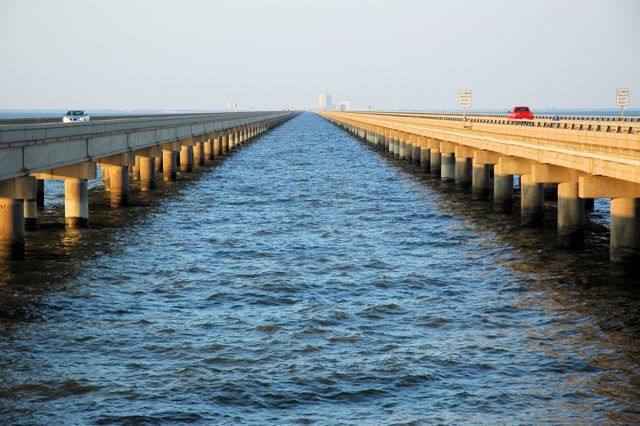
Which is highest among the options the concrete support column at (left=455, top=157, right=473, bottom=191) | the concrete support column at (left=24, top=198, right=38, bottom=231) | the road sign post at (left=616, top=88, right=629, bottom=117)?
the road sign post at (left=616, top=88, right=629, bottom=117)

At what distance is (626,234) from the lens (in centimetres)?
2145

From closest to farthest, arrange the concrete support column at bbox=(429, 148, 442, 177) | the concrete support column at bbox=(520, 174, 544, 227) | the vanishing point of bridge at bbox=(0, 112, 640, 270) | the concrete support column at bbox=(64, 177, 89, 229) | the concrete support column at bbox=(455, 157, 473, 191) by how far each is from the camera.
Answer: the vanishing point of bridge at bbox=(0, 112, 640, 270)
the concrete support column at bbox=(64, 177, 89, 229)
the concrete support column at bbox=(520, 174, 544, 227)
the concrete support column at bbox=(455, 157, 473, 191)
the concrete support column at bbox=(429, 148, 442, 177)

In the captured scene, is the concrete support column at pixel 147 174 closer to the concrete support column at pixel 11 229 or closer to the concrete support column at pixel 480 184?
the concrete support column at pixel 480 184

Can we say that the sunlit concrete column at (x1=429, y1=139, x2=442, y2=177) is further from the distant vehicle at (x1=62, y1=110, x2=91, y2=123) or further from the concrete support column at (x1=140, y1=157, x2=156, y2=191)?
the distant vehicle at (x1=62, y1=110, x2=91, y2=123)

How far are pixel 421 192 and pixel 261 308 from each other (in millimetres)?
29779

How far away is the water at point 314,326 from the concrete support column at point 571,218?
56cm

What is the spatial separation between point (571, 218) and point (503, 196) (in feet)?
32.7

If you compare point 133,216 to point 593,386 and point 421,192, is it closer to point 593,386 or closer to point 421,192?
point 421,192

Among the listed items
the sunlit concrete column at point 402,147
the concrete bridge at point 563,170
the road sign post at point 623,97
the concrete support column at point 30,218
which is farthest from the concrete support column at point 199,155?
the concrete support column at point 30,218

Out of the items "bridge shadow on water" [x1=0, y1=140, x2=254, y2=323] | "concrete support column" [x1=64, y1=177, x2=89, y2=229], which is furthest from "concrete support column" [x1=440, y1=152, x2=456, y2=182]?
"concrete support column" [x1=64, y1=177, x2=89, y2=229]

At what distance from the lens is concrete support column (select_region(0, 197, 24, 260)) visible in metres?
22.6

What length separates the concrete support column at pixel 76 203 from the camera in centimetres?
2928

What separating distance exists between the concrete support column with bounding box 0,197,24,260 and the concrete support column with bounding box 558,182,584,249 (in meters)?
17.4

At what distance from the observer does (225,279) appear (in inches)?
861
